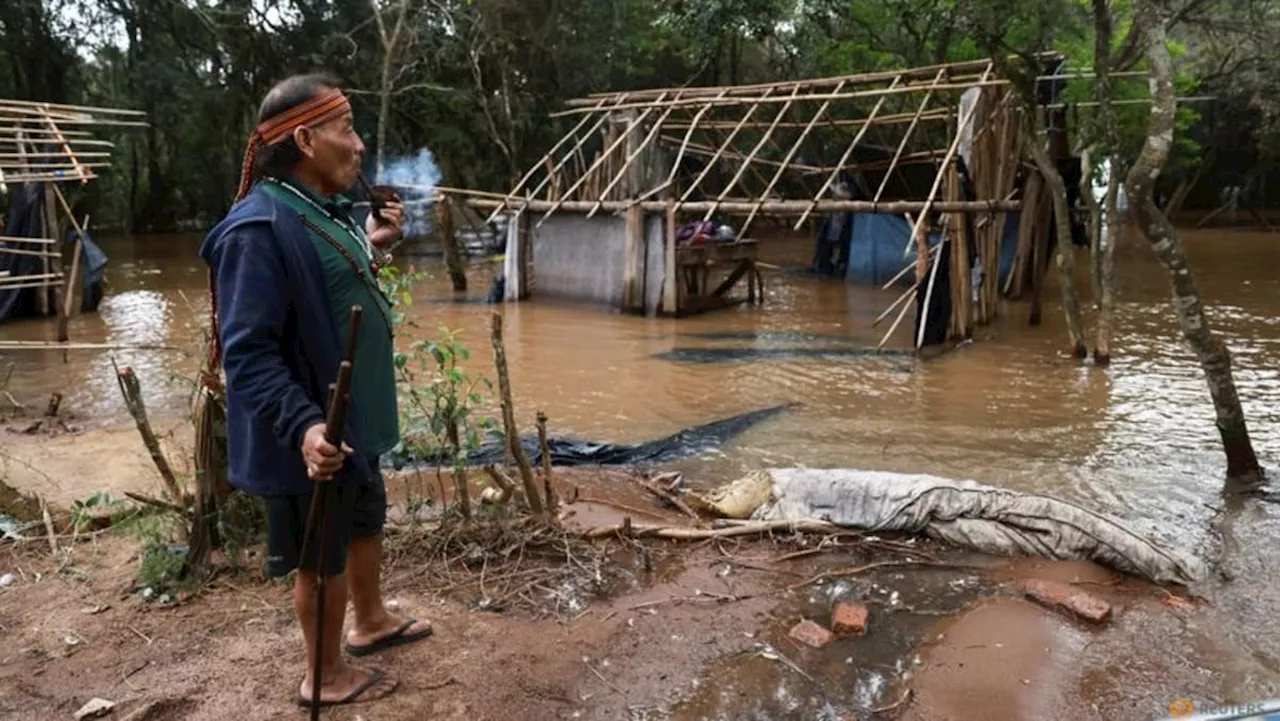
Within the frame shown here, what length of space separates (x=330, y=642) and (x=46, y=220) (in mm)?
10037

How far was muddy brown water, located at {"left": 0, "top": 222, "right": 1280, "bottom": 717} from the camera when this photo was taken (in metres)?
4.88

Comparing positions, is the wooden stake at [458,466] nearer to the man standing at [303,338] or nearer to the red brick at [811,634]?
the man standing at [303,338]

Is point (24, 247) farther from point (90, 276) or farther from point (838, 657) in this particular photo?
point (838, 657)

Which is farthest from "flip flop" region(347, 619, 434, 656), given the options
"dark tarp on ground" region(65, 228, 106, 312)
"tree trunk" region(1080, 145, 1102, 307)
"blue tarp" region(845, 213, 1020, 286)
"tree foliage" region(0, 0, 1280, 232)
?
"tree foliage" region(0, 0, 1280, 232)

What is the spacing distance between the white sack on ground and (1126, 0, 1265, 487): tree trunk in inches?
60.1

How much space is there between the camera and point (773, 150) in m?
21.9

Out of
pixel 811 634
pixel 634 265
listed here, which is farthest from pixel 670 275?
pixel 811 634

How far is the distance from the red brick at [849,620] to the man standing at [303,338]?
5.26 ft

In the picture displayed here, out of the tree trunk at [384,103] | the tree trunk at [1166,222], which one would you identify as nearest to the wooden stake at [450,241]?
the tree trunk at [384,103]

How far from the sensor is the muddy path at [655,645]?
2941 mm

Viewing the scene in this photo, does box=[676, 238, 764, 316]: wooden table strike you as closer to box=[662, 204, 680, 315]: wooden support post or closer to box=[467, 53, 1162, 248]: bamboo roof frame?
box=[662, 204, 680, 315]: wooden support post

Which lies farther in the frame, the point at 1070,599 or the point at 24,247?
the point at 24,247

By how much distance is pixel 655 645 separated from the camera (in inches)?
131

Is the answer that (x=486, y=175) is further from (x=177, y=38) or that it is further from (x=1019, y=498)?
(x=1019, y=498)
